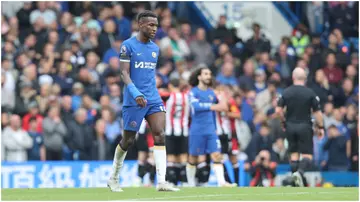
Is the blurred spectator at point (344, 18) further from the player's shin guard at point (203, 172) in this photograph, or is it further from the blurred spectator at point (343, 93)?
the player's shin guard at point (203, 172)

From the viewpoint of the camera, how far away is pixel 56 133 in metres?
24.9

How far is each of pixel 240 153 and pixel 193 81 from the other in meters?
5.39

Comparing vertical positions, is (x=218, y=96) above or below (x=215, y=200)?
above

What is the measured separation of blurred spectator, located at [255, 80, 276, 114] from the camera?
27609 millimetres

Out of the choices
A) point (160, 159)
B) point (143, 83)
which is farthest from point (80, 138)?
point (143, 83)

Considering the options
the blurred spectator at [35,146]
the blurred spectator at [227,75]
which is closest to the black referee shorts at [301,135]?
the blurred spectator at [35,146]

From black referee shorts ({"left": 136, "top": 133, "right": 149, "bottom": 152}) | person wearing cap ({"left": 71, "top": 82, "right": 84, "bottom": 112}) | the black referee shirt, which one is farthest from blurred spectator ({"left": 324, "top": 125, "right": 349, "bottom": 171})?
the black referee shirt

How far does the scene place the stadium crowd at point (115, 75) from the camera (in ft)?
82.8

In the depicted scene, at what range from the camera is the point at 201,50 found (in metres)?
29.6

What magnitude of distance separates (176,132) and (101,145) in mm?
3225

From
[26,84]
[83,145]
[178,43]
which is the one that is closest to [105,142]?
[83,145]

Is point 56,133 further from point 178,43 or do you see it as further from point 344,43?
point 344,43

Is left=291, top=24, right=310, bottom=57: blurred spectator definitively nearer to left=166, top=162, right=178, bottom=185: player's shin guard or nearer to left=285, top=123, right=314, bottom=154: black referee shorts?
left=166, top=162, right=178, bottom=185: player's shin guard

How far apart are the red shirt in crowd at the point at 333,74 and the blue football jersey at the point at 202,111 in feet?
31.0
